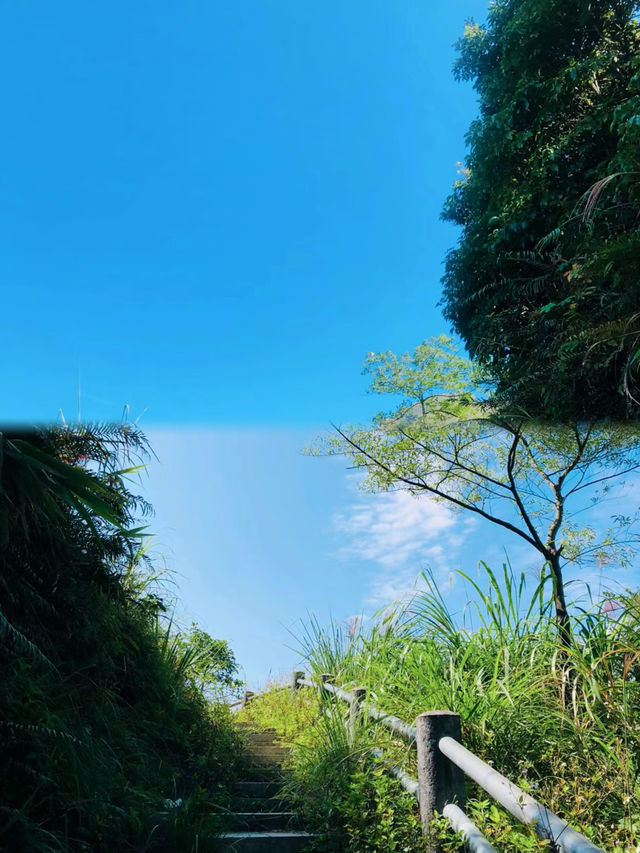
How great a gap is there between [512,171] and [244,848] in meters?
9.50

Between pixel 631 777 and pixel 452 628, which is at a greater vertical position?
pixel 452 628

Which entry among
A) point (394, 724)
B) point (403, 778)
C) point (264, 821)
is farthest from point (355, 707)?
point (264, 821)

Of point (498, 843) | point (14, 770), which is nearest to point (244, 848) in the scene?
point (14, 770)

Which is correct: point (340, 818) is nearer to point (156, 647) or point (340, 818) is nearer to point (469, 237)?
point (156, 647)

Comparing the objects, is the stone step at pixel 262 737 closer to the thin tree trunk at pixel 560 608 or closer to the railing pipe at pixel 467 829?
the thin tree trunk at pixel 560 608

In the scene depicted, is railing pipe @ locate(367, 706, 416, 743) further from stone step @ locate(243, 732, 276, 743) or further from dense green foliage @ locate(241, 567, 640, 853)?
stone step @ locate(243, 732, 276, 743)

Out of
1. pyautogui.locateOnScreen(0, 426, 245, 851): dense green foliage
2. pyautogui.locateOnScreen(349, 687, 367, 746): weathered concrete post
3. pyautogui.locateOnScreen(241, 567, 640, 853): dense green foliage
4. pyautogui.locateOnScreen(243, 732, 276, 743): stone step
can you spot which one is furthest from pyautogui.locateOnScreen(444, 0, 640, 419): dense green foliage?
pyautogui.locateOnScreen(0, 426, 245, 851): dense green foliage

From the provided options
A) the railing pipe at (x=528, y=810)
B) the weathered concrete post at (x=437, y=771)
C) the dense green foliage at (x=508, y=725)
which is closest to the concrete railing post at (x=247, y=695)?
the dense green foliage at (x=508, y=725)

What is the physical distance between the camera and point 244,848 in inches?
112

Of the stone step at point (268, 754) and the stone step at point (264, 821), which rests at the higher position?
the stone step at point (268, 754)

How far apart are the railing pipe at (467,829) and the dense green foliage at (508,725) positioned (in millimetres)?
69

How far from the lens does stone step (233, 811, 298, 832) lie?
3.29 metres

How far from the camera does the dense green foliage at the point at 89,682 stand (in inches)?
93.9

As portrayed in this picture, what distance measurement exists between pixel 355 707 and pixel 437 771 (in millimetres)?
1148
